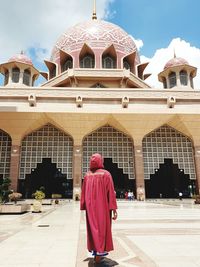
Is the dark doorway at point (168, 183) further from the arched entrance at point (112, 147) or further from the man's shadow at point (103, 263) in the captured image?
the man's shadow at point (103, 263)

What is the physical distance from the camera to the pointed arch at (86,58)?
31.0 meters

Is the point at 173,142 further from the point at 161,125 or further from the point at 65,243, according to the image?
the point at 65,243

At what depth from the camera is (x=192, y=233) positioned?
5.65 metres

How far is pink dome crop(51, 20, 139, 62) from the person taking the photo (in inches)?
1237

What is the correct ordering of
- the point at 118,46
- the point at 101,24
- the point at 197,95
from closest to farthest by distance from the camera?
the point at 197,95 → the point at 118,46 → the point at 101,24

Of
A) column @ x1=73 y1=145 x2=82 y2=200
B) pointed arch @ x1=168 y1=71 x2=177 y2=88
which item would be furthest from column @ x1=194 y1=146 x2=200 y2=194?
column @ x1=73 y1=145 x2=82 y2=200

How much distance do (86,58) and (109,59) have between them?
276 centimetres

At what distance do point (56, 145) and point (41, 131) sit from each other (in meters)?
1.91

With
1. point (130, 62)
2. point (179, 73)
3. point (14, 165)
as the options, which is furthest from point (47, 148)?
point (179, 73)

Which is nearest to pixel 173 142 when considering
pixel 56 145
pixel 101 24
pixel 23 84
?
pixel 56 145

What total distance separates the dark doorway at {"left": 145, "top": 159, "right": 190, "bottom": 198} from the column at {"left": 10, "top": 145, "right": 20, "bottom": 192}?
15.1 meters

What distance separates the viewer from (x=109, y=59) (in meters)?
31.8

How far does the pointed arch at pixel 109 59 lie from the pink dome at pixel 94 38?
0.68m

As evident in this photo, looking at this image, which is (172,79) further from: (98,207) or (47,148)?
(98,207)
